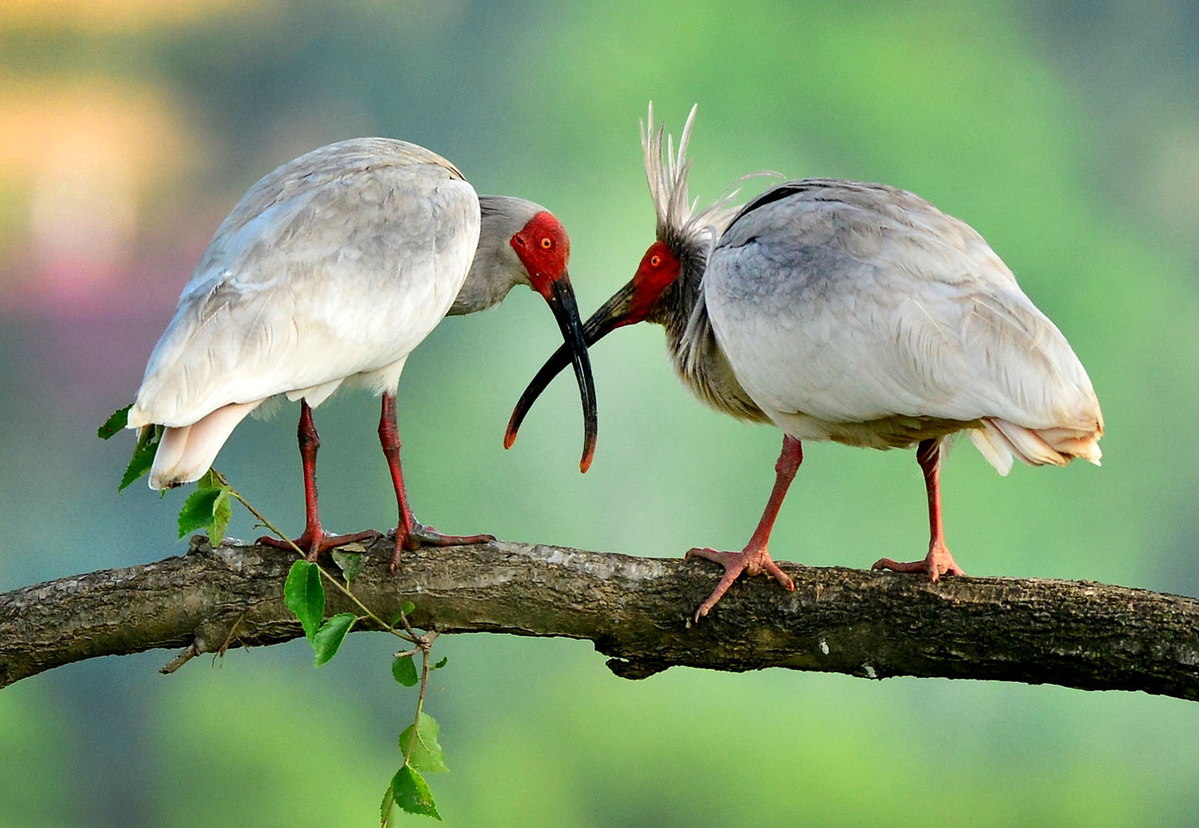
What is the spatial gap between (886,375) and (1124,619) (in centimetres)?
59

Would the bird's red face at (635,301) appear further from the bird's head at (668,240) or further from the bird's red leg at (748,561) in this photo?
the bird's red leg at (748,561)

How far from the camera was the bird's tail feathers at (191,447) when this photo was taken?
2.29 metres

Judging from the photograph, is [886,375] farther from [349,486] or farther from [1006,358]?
[349,486]

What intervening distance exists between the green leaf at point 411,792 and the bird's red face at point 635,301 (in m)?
1.28

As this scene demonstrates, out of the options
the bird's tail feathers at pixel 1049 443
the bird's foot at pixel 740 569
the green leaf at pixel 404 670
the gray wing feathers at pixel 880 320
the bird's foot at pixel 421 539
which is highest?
the gray wing feathers at pixel 880 320

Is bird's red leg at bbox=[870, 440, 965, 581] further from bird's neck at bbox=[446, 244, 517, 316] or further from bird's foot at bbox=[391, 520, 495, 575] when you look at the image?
bird's neck at bbox=[446, 244, 517, 316]

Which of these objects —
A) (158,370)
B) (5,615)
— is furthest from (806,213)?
(5,615)

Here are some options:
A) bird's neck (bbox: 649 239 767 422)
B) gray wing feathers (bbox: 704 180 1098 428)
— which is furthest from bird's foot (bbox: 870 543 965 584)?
bird's neck (bbox: 649 239 767 422)

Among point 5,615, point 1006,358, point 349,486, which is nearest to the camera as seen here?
point 1006,358

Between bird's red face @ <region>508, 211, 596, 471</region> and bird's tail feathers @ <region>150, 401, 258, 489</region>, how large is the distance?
94 cm

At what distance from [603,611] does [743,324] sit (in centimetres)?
62

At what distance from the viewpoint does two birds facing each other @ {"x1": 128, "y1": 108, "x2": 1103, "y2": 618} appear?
2.32 m

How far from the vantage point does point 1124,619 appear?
91.9 inches

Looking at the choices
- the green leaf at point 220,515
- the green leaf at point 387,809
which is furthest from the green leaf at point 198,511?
the green leaf at point 387,809
